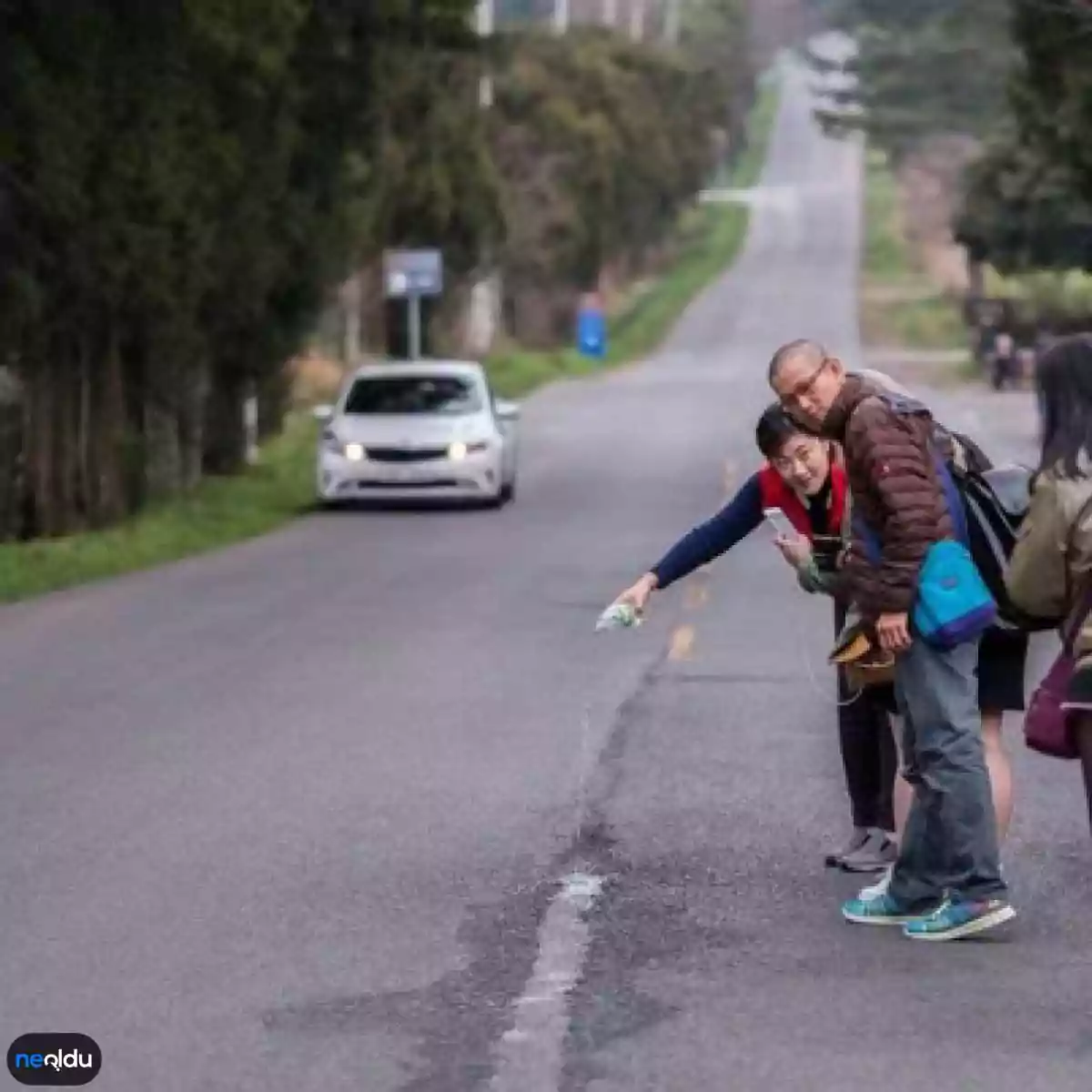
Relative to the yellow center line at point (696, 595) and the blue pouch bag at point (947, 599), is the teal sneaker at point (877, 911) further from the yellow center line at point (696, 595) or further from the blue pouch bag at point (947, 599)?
the yellow center line at point (696, 595)

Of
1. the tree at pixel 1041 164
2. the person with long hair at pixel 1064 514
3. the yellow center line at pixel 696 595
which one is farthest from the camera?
the tree at pixel 1041 164

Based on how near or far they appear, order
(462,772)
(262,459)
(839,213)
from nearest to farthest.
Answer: (462,772)
(262,459)
(839,213)

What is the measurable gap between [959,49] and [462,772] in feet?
227

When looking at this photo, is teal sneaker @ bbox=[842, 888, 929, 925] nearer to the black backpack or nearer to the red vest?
the black backpack

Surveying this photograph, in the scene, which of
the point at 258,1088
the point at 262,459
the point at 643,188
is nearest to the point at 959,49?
the point at 643,188

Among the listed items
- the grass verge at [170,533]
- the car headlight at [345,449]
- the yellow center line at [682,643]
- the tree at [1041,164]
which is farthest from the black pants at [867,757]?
the car headlight at [345,449]

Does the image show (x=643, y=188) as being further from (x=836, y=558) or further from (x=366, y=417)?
(x=836, y=558)

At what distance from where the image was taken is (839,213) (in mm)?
119250

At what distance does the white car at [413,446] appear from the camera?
2809 cm

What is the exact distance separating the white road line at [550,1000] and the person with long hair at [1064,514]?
1.56 m

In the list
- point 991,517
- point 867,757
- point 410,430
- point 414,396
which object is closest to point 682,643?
point 867,757

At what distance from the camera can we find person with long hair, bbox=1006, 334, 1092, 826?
24.8ft

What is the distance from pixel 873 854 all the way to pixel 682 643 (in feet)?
25.1

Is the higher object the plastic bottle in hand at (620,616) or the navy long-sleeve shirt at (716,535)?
the navy long-sleeve shirt at (716,535)
